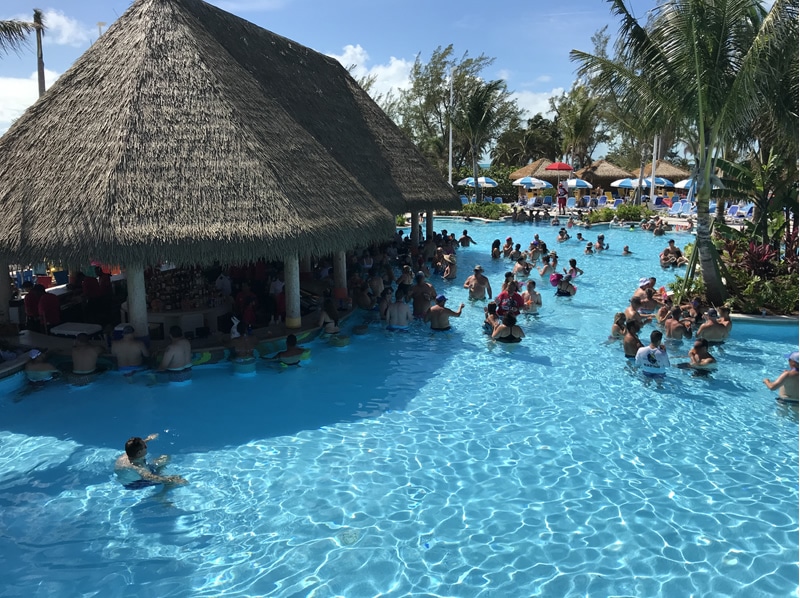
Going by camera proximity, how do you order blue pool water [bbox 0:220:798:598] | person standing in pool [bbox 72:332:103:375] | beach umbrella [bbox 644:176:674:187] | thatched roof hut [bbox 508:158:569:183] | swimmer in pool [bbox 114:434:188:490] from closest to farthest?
blue pool water [bbox 0:220:798:598], swimmer in pool [bbox 114:434:188:490], person standing in pool [bbox 72:332:103:375], beach umbrella [bbox 644:176:674:187], thatched roof hut [bbox 508:158:569:183]

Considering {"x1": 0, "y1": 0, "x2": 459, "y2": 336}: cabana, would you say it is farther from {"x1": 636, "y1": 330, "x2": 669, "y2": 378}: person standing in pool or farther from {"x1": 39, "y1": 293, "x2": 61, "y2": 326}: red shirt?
{"x1": 636, "y1": 330, "x2": 669, "y2": 378}: person standing in pool

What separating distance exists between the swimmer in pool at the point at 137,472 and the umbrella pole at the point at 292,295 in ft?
17.6

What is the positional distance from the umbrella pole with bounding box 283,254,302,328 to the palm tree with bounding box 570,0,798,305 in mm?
7662

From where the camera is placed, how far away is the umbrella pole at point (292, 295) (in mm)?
12086

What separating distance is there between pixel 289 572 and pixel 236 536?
0.81m

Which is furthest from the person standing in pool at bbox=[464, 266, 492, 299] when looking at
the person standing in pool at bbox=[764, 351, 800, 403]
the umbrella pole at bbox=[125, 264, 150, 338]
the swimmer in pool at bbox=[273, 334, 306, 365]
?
the umbrella pole at bbox=[125, 264, 150, 338]

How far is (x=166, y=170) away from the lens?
10.5 metres

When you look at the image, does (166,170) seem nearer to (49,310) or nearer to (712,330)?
(49,310)

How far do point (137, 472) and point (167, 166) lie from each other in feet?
18.2

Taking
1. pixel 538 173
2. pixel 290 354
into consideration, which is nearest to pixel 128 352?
pixel 290 354

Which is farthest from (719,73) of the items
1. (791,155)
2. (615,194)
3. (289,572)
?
(615,194)

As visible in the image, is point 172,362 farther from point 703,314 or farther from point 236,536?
point 703,314

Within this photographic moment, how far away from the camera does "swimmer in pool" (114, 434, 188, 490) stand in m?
7.06

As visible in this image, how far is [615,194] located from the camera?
164 ft
